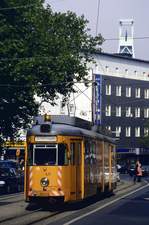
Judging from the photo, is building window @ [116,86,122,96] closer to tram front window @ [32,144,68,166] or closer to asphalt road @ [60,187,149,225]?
asphalt road @ [60,187,149,225]

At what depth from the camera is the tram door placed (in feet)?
79.1

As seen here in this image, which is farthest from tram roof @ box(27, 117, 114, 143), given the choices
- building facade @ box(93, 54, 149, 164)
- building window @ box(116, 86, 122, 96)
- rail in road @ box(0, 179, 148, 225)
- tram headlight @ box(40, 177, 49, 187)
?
building window @ box(116, 86, 122, 96)

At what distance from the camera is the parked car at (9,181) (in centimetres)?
3741

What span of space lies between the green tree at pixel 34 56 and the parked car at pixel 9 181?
12.4 feet

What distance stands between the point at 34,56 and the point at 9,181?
7.26m

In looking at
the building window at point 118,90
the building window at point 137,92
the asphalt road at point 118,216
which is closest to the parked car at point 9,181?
the asphalt road at point 118,216

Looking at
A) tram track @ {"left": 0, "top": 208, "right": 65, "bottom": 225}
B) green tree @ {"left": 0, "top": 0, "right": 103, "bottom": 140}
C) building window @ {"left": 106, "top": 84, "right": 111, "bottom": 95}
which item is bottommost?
tram track @ {"left": 0, "top": 208, "right": 65, "bottom": 225}

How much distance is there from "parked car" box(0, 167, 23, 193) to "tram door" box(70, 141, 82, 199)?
43.1 ft

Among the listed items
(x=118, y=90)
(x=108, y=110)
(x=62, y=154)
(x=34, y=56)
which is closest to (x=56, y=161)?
(x=62, y=154)

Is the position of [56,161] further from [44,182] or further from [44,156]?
[44,182]

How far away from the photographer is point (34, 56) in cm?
4088

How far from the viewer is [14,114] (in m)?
42.0

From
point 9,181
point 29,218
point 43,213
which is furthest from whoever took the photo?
point 9,181

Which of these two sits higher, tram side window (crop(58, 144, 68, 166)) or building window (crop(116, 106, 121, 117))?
building window (crop(116, 106, 121, 117))
